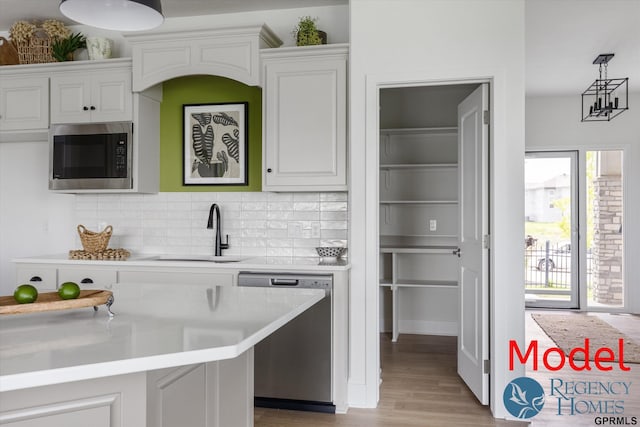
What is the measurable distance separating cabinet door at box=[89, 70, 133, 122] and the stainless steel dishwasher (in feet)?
5.23

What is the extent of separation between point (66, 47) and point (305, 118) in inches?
79.6

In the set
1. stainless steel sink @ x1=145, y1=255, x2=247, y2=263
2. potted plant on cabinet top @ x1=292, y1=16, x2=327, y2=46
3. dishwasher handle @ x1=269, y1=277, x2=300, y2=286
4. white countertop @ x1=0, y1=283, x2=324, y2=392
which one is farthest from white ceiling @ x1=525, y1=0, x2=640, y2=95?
white countertop @ x1=0, y1=283, x2=324, y2=392

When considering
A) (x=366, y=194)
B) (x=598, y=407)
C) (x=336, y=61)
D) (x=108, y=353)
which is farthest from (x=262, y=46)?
(x=598, y=407)

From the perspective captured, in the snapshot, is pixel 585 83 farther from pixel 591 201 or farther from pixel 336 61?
pixel 336 61

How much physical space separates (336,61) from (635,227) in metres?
5.09

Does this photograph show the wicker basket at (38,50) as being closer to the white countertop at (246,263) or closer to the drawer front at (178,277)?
the white countertop at (246,263)

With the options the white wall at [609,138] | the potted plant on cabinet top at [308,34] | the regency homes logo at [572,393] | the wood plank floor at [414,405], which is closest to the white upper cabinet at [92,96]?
the potted plant on cabinet top at [308,34]

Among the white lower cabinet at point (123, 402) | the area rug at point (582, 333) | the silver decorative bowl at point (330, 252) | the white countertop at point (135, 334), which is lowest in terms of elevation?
the area rug at point (582, 333)

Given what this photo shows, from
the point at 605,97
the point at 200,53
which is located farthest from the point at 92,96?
the point at 605,97

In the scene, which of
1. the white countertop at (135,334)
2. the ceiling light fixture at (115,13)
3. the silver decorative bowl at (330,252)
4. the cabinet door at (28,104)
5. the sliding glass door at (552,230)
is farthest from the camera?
the sliding glass door at (552,230)

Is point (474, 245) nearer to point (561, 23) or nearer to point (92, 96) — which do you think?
point (561, 23)

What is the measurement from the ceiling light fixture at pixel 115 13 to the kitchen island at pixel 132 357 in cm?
108

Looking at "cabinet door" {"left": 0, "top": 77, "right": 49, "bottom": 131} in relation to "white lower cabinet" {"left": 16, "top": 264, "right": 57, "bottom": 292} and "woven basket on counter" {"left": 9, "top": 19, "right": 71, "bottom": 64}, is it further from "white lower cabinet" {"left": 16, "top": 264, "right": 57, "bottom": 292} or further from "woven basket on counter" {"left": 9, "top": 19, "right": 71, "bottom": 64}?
"white lower cabinet" {"left": 16, "top": 264, "right": 57, "bottom": 292}

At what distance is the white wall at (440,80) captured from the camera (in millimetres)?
3215
